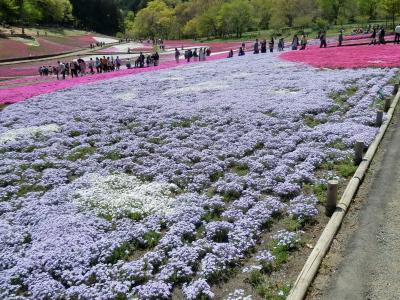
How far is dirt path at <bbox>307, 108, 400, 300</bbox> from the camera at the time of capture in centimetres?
774

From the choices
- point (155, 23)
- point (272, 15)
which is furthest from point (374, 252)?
point (155, 23)

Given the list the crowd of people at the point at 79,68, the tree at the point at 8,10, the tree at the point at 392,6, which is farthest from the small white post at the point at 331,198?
the tree at the point at 8,10

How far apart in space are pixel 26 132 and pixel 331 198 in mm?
16456

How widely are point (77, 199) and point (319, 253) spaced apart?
7.70m

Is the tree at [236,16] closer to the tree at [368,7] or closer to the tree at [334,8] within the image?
the tree at [334,8]

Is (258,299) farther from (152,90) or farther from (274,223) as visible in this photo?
(152,90)

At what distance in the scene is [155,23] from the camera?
124 meters

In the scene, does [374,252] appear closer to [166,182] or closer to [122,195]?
[166,182]

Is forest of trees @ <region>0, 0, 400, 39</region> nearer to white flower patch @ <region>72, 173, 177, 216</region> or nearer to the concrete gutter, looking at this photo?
the concrete gutter

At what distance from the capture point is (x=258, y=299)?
309 inches

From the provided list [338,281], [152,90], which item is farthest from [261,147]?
[152,90]

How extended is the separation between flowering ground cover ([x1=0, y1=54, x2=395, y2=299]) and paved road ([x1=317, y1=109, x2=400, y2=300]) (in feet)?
3.94

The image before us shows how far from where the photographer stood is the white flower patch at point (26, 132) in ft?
64.8

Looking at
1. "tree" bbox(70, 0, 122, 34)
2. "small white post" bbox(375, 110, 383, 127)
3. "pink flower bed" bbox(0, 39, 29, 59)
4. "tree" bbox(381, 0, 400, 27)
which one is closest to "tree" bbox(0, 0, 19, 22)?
"pink flower bed" bbox(0, 39, 29, 59)
